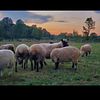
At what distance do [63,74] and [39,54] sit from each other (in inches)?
18.0

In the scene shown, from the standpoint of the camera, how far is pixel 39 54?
16.8 ft

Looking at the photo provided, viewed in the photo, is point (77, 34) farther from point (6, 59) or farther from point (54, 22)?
point (6, 59)

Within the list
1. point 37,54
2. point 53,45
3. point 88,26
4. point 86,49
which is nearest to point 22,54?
point 37,54

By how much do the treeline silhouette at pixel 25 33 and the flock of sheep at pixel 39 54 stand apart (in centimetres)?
10

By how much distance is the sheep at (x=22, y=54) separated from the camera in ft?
16.4

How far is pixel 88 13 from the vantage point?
4.93 metres

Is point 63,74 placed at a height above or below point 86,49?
below

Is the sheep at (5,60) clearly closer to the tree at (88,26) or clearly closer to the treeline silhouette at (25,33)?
the treeline silhouette at (25,33)

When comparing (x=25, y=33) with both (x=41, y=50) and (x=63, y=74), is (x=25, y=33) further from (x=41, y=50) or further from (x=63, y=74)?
(x=63, y=74)

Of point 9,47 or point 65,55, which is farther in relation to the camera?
point 65,55

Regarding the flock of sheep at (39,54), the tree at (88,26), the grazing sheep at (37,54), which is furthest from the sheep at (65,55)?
the tree at (88,26)

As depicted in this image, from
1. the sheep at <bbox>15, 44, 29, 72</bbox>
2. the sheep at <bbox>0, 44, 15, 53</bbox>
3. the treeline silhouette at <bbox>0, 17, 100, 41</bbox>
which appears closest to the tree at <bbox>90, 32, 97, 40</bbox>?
the treeline silhouette at <bbox>0, 17, 100, 41</bbox>
